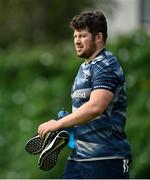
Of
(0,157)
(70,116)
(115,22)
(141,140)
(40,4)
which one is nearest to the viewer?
(70,116)

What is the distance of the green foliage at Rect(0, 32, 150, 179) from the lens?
1248cm

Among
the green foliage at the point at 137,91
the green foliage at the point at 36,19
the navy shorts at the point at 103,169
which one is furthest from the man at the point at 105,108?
the green foliage at the point at 36,19

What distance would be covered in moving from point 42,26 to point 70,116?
13.8m

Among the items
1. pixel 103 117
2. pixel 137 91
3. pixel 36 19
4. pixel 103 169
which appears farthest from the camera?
pixel 36 19

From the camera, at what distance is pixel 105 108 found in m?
6.26

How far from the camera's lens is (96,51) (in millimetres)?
6430

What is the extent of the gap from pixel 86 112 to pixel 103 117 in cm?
20

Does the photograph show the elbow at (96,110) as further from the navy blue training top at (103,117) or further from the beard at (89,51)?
the beard at (89,51)

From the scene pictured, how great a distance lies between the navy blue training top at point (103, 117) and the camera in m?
6.36

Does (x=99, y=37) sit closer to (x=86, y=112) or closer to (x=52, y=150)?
(x=86, y=112)

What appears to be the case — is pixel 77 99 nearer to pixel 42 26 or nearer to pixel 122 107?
pixel 122 107

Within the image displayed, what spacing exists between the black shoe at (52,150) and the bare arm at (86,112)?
130 millimetres

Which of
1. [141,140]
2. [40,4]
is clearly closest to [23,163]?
[141,140]

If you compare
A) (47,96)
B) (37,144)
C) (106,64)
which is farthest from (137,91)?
(106,64)
